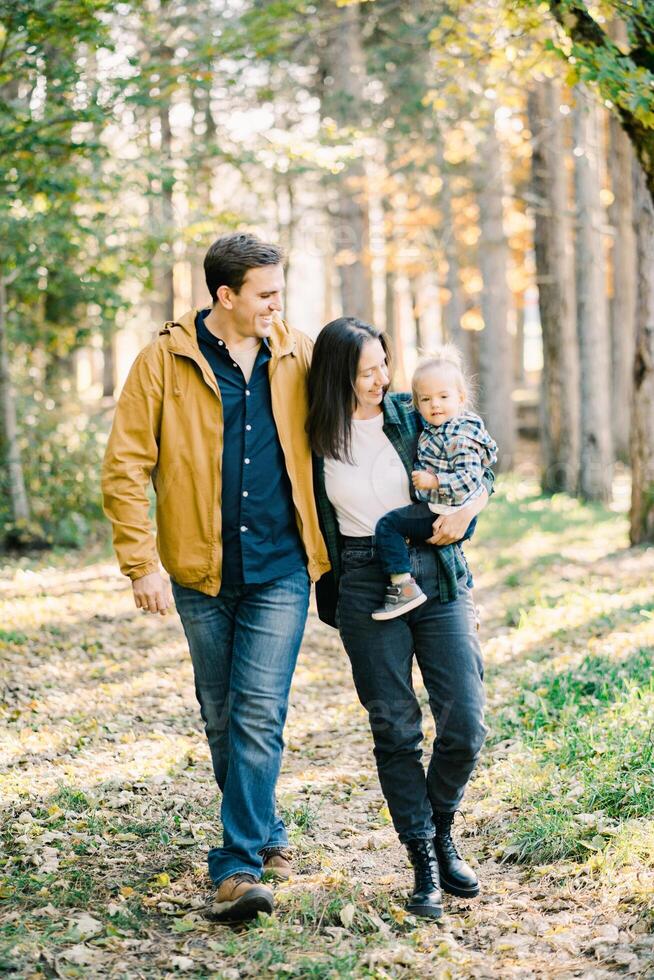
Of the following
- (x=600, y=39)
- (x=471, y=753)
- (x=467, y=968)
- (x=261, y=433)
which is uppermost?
(x=600, y=39)

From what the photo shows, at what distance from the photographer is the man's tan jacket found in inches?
158

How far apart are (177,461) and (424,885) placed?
1.83 m

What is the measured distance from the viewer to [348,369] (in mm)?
3955

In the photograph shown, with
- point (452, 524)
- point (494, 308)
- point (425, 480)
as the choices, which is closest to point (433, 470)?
point (425, 480)

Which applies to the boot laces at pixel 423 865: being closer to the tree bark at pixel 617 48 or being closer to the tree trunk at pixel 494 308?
the tree bark at pixel 617 48

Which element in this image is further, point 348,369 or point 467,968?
point 348,369

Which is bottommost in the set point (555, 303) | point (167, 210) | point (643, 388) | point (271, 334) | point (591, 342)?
point (643, 388)

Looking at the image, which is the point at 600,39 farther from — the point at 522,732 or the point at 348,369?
the point at 522,732

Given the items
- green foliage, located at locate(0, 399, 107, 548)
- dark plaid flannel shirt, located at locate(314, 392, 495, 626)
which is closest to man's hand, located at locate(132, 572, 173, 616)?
dark plaid flannel shirt, located at locate(314, 392, 495, 626)

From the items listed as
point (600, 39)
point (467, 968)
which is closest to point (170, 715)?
point (467, 968)

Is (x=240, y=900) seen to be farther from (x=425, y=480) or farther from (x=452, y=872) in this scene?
(x=425, y=480)

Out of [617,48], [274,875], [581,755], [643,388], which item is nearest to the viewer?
[274,875]

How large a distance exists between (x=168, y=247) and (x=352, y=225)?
6.18 meters

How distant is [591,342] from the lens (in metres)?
16.0
